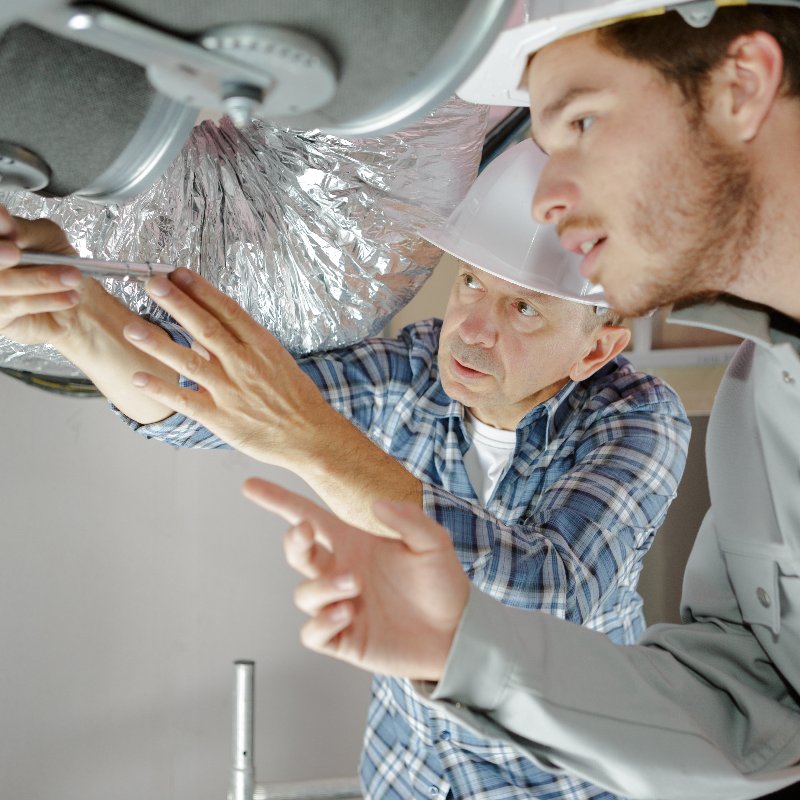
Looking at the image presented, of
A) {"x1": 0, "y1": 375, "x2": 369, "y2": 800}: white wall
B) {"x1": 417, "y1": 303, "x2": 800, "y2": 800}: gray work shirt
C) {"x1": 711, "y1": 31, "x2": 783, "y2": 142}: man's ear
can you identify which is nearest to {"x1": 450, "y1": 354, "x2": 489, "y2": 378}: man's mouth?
{"x1": 417, "y1": 303, "x2": 800, "y2": 800}: gray work shirt

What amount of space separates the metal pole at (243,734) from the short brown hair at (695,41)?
1.14 metres

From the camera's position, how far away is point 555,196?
78 cm

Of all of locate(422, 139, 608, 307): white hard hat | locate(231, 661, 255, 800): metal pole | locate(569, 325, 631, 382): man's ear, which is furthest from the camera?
locate(231, 661, 255, 800): metal pole

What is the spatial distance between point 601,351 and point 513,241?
0.73ft

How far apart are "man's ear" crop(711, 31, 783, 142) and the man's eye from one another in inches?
18.2

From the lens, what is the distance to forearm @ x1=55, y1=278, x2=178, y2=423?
834 millimetres

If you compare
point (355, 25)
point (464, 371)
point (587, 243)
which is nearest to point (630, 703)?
point (587, 243)

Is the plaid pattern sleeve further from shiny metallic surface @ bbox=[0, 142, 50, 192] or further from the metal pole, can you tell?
shiny metallic surface @ bbox=[0, 142, 50, 192]

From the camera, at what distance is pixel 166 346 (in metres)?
0.75

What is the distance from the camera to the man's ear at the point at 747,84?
2.45ft

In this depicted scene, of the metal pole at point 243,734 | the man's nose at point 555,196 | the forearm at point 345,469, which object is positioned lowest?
the metal pole at point 243,734

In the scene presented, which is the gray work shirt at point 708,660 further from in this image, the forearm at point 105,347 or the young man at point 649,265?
the forearm at point 105,347

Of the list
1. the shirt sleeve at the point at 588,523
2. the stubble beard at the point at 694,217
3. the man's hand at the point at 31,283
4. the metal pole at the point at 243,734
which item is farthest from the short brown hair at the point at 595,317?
the metal pole at the point at 243,734

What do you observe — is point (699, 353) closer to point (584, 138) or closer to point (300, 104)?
point (584, 138)
